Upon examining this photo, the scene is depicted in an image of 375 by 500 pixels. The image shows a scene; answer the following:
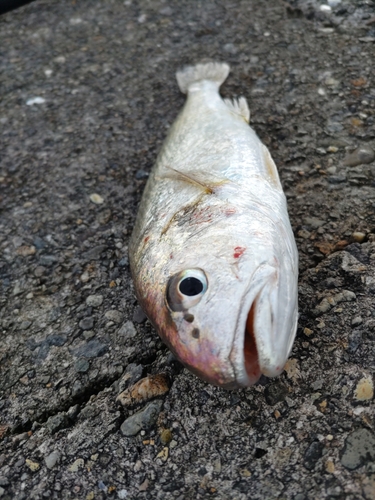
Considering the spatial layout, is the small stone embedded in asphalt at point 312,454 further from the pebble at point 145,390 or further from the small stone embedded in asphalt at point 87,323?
the small stone embedded in asphalt at point 87,323

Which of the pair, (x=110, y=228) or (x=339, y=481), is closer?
(x=339, y=481)

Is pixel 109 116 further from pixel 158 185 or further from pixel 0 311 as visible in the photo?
pixel 0 311

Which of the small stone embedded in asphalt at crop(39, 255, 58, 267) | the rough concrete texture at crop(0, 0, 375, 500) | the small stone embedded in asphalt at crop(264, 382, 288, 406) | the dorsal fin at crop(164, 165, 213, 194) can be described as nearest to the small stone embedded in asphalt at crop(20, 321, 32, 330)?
the rough concrete texture at crop(0, 0, 375, 500)

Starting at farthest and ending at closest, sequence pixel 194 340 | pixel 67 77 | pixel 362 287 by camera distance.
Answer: pixel 67 77 < pixel 362 287 < pixel 194 340

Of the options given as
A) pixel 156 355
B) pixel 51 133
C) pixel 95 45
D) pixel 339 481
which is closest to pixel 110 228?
pixel 156 355

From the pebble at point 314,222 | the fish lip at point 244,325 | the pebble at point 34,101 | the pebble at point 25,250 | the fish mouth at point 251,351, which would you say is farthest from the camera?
the pebble at point 34,101

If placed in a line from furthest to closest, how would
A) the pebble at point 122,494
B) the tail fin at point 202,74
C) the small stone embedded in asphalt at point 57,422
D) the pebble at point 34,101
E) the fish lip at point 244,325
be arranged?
1. the pebble at point 34,101
2. the tail fin at point 202,74
3. the small stone embedded in asphalt at point 57,422
4. the pebble at point 122,494
5. the fish lip at point 244,325

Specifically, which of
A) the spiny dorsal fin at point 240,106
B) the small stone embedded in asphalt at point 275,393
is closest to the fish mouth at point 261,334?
the small stone embedded in asphalt at point 275,393
